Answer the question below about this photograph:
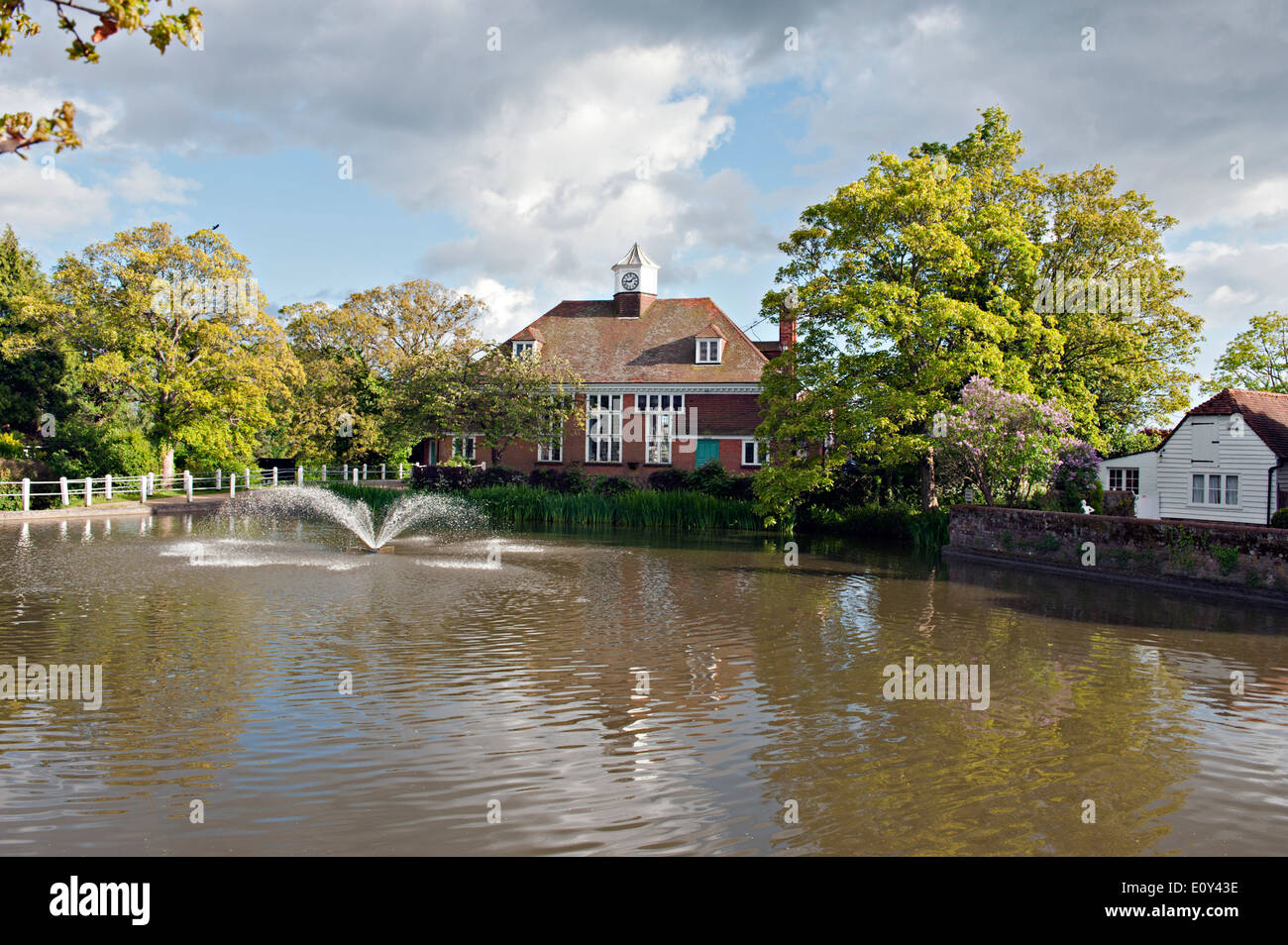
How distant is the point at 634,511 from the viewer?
120 feet

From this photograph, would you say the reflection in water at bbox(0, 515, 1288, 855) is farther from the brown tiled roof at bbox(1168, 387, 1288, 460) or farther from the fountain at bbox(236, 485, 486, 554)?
the fountain at bbox(236, 485, 486, 554)

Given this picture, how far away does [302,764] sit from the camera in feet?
25.8

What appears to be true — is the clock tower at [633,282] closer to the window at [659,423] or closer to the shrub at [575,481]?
the window at [659,423]

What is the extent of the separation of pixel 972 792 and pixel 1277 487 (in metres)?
25.9

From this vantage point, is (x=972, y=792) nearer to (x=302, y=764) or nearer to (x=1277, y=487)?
(x=302, y=764)

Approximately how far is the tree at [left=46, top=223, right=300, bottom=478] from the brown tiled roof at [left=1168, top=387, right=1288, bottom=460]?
38.8 metres

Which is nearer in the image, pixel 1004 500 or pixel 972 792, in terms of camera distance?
pixel 972 792

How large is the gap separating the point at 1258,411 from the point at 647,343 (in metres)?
29.4

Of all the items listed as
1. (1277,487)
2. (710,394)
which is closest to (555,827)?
(1277,487)

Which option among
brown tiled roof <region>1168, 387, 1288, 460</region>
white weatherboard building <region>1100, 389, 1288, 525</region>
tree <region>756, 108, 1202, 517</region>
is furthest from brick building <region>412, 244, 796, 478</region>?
brown tiled roof <region>1168, 387, 1288, 460</region>

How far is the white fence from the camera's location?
116ft

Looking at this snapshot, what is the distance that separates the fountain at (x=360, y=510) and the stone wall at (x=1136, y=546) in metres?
18.5

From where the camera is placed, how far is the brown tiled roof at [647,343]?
47875mm

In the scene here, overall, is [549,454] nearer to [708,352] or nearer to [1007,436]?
[708,352]
